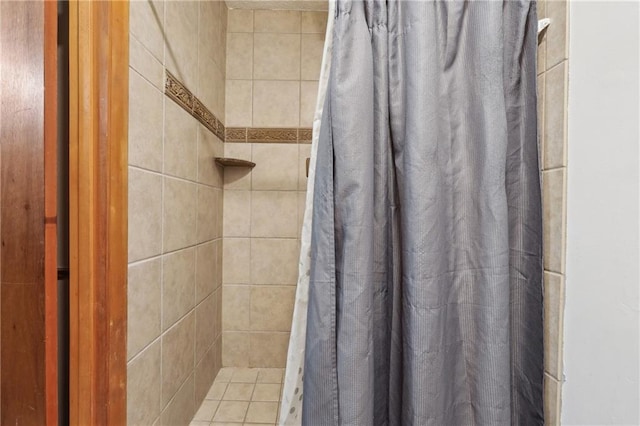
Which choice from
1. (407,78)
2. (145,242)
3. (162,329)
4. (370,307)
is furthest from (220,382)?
(407,78)

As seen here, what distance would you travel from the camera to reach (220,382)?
4.75ft

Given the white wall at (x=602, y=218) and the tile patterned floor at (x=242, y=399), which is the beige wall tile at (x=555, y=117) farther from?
the tile patterned floor at (x=242, y=399)

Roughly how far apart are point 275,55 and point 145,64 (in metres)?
0.94

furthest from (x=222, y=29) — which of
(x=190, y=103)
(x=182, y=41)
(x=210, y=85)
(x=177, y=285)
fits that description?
(x=177, y=285)

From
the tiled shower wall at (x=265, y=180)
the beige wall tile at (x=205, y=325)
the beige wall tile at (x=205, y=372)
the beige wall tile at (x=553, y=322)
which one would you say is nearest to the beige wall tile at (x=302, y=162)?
the tiled shower wall at (x=265, y=180)

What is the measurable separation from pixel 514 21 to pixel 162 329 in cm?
126

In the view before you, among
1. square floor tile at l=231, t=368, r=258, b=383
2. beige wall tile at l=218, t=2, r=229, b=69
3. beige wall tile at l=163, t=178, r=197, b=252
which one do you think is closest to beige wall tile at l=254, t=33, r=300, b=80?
beige wall tile at l=218, t=2, r=229, b=69

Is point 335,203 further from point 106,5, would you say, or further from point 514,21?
point 106,5

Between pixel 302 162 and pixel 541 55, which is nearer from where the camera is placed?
pixel 541 55

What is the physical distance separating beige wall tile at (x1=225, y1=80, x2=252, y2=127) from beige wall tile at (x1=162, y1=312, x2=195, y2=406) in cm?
104

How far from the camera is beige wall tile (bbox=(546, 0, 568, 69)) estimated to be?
55 cm

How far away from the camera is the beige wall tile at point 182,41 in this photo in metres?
0.96

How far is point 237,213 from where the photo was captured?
1613 millimetres

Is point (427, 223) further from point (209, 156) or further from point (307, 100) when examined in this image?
point (307, 100)
